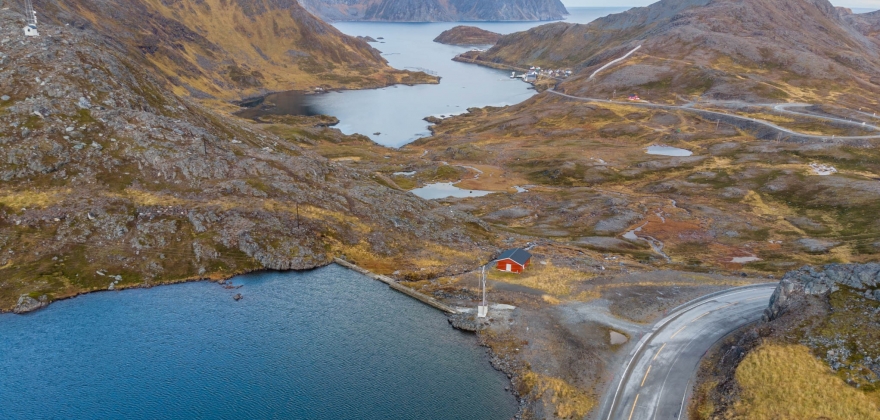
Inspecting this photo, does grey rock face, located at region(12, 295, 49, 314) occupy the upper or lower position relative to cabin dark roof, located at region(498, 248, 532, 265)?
lower

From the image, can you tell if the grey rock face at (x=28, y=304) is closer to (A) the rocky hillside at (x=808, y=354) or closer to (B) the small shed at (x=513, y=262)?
(B) the small shed at (x=513, y=262)

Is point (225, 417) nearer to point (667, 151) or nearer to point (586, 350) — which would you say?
point (586, 350)

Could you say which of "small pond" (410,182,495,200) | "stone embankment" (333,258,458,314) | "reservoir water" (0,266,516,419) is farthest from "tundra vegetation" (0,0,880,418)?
"small pond" (410,182,495,200)

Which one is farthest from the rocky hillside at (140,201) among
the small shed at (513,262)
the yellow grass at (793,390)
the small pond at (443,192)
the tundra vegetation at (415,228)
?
the yellow grass at (793,390)

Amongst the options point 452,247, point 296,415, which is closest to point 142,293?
point 296,415

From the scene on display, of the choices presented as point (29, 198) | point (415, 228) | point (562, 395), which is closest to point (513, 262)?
point (415, 228)

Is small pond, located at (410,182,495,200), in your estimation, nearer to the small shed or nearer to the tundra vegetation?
the tundra vegetation
